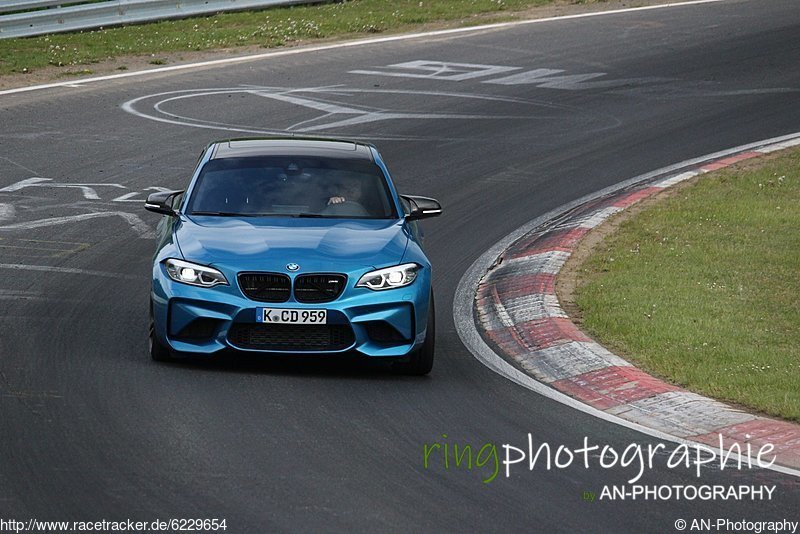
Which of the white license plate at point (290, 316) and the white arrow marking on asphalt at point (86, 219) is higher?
the white license plate at point (290, 316)

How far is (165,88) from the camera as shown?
71.2 ft

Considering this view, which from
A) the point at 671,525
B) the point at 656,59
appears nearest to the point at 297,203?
the point at 671,525

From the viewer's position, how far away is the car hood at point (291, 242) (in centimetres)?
923

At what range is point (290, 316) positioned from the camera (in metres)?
9.06

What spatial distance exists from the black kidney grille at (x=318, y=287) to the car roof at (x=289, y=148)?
1.99m

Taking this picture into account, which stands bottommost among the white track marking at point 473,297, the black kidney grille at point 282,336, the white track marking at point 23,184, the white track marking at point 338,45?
the white track marking at point 473,297

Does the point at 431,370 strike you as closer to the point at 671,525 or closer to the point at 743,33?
the point at 671,525

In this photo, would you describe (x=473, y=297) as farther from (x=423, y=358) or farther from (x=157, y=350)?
(x=157, y=350)

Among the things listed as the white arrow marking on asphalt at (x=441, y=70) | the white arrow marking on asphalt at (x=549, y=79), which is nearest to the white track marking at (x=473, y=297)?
the white arrow marking on asphalt at (x=549, y=79)

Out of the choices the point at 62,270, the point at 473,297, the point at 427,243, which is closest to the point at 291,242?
the point at 473,297

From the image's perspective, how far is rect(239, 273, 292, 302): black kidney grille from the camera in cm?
913

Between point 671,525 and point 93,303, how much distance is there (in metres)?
6.01

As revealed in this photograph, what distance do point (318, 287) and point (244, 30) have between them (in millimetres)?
18715

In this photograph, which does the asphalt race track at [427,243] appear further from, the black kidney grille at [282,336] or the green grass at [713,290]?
the green grass at [713,290]
